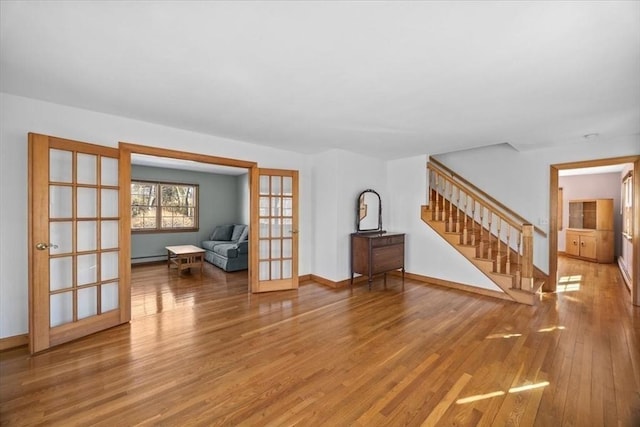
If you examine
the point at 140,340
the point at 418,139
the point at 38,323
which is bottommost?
the point at 140,340

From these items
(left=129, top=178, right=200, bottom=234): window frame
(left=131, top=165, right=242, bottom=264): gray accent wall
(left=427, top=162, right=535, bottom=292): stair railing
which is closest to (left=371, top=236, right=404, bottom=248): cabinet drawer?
(left=427, top=162, right=535, bottom=292): stair railing

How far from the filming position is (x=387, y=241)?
4.59 meters

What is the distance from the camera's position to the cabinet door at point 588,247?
669 centimetres

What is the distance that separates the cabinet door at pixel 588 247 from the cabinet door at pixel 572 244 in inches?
4.2

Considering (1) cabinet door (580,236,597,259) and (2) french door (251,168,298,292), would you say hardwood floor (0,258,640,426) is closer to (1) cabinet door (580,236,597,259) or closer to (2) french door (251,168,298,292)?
(2) french door (251,168,298,292)

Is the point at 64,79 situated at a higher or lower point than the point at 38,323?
higher

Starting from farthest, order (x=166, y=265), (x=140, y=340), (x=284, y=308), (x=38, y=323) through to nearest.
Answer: (x=166, y=265)
(x=284, y=308)
(x=140, y=340)
(x=38, y=323)

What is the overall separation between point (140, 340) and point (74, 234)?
4.06ft

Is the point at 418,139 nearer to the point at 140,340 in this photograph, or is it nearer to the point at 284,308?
the point at 284,308

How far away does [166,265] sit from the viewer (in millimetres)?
6242

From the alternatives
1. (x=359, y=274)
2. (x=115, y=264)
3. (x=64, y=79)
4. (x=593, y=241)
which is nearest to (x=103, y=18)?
(x=64, y=79)

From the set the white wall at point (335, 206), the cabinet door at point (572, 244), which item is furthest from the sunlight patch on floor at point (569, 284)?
the white wall at point (335, 206)

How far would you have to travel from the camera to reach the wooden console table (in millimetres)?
4359

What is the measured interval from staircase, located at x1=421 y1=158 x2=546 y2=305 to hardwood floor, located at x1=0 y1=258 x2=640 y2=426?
1.34 ft
